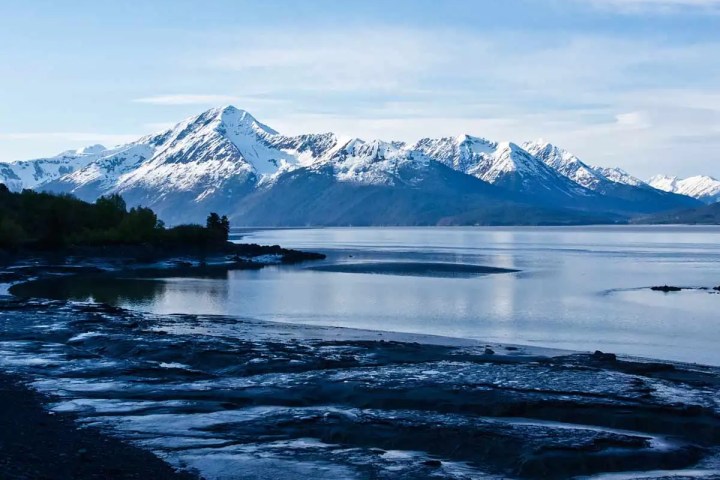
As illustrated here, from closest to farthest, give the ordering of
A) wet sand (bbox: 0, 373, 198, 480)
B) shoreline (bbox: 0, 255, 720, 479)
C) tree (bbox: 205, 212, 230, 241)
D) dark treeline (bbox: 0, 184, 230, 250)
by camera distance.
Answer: wet sand (bbox: 0, 373, 198, 480) < shoreline (bbox: 0, 255, 720, 479) < dark treeline (bbox: 0, 184, 230, 250) < tree (bbox: 205, 212, 230, 241)

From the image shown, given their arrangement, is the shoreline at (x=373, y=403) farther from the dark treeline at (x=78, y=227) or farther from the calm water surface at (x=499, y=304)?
the dark treeline at (x=78, y=227)

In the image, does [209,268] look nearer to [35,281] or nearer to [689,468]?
[35,281]

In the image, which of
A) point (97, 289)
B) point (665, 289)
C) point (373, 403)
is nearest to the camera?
point (373, 403)

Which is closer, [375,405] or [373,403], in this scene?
[375,405]

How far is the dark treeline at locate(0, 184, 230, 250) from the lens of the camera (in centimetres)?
9894

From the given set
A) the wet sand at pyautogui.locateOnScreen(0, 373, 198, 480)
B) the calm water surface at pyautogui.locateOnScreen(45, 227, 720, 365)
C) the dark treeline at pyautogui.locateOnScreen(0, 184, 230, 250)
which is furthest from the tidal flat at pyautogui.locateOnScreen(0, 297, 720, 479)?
the dark treeline at pyautogui.locateOnScreen(0, 184, 230, 250)

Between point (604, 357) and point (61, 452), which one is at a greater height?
point (604, 357)

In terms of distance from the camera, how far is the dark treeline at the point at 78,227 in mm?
98938

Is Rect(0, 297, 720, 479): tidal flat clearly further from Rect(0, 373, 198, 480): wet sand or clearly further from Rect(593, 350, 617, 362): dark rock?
Rect(0, 373, 198, 480): wet sand

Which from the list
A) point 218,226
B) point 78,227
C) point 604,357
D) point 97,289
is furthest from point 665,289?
point 218,226

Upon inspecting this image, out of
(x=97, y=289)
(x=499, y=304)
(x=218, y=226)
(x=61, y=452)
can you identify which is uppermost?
(x=218, y=226)

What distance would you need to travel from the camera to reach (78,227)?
109312 mm

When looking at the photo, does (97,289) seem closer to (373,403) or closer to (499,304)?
(499,304)

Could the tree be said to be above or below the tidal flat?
above
